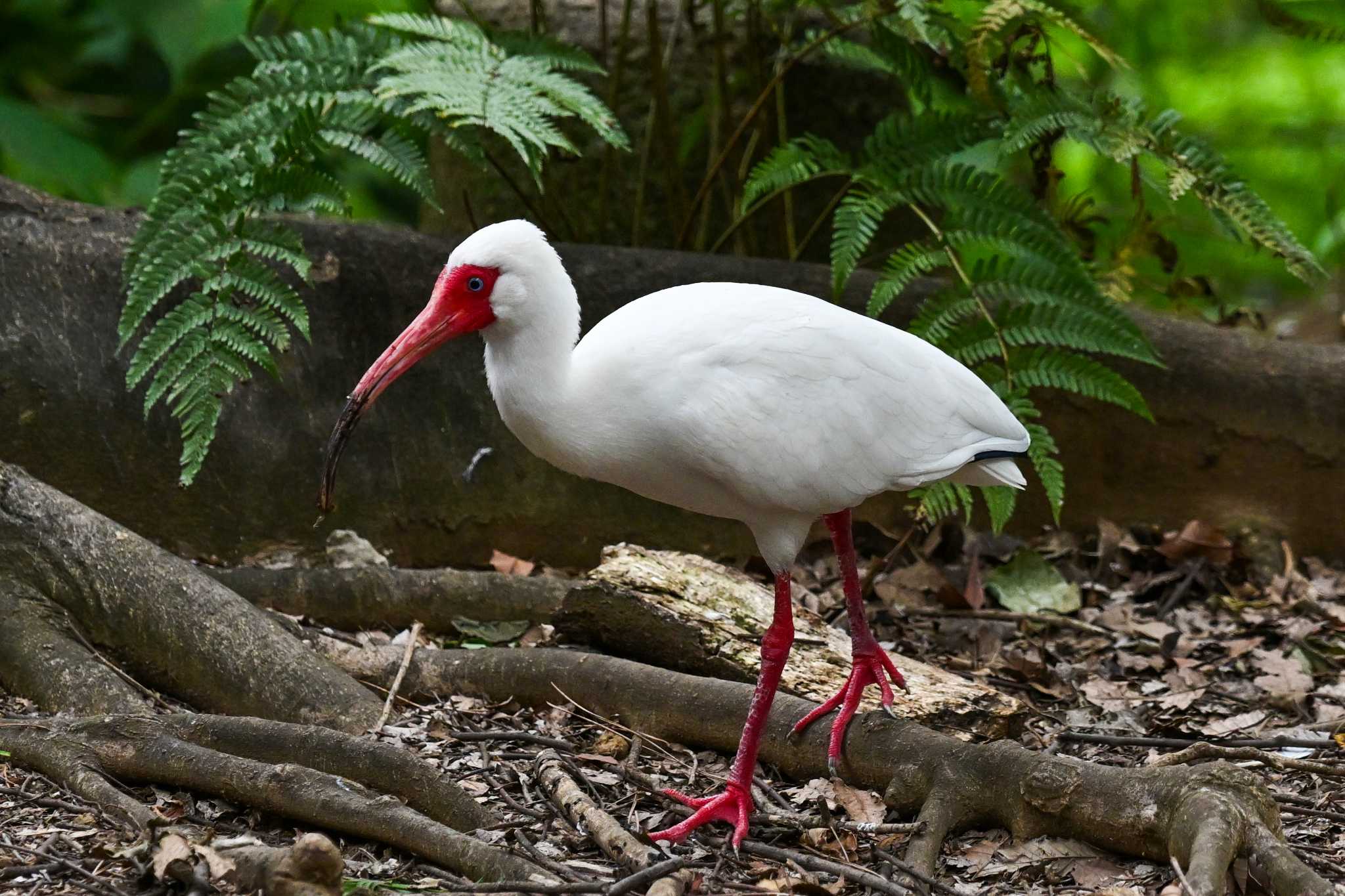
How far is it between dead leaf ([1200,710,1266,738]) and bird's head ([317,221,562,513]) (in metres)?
2.55

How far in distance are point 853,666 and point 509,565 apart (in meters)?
1.77

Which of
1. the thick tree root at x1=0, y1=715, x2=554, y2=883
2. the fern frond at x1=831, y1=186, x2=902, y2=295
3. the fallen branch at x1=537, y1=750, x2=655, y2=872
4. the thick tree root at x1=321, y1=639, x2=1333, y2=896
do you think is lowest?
the thick tree root at x1=0, y1=715, x2=554, y2=883

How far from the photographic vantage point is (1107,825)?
10.7ft

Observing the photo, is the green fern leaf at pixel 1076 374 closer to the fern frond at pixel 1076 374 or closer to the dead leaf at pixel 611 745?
the fern frond at pixel 1076 374

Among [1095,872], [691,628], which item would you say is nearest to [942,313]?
[691,628]

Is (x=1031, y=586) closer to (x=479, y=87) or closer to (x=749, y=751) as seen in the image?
(x=749, y=751)

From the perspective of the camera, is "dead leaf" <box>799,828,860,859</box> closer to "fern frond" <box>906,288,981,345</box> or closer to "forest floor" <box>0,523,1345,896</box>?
"forest floor" <box>0,523,1345,896</box>

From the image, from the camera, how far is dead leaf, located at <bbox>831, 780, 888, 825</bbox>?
3.61 metres

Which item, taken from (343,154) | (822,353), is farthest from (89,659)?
(343,154)

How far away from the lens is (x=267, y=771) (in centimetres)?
323

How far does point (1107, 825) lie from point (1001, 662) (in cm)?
150

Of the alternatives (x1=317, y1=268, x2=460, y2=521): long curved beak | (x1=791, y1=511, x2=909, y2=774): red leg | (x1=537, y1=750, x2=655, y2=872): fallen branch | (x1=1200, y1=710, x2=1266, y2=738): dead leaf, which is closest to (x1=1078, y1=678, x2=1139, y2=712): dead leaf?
(x1=1200, y1=710, x2=1266, y2=738): dead leaf

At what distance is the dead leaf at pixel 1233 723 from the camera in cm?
418

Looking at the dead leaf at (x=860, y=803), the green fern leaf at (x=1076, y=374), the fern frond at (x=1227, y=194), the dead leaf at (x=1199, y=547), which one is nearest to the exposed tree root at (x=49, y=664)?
the dead leaf at (x=860, y=803)
